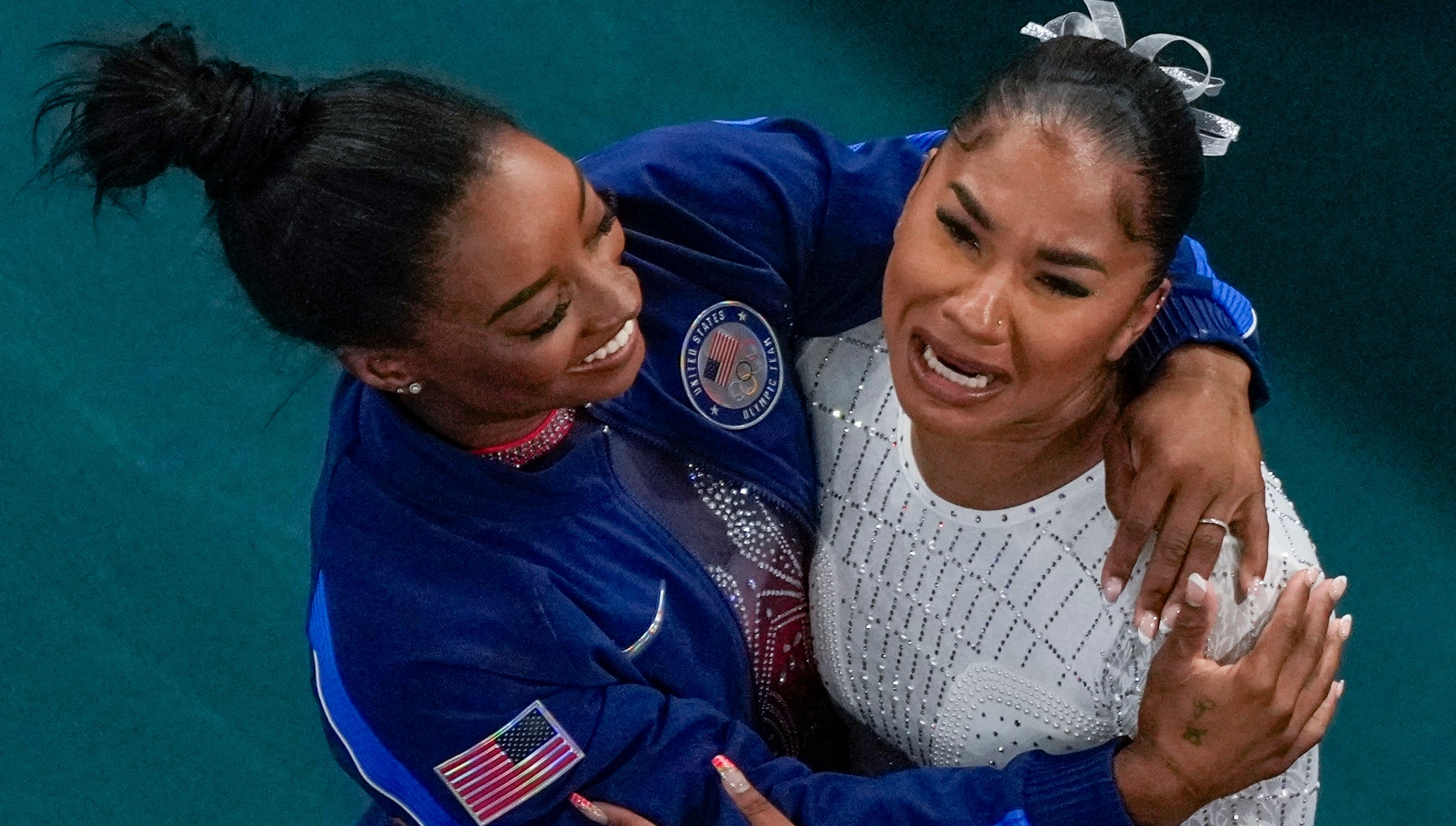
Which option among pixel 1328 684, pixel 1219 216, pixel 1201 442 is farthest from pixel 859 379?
pixel 1219 216

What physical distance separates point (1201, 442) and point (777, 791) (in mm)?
359

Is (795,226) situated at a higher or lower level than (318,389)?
higher

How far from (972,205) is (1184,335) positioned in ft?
0.73

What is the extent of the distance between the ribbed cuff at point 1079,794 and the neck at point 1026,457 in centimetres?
18

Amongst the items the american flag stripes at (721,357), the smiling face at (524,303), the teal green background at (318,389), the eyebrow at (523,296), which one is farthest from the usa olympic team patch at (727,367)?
the teal green background at (318,389)

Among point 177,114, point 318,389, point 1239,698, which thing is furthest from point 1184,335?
point 318,389

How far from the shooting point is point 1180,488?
3.07 feet

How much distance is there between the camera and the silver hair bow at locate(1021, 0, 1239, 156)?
92cm

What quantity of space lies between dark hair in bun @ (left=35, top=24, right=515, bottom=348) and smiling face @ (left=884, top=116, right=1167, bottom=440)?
0.28 metres

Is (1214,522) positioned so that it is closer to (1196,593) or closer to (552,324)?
(1196,593)

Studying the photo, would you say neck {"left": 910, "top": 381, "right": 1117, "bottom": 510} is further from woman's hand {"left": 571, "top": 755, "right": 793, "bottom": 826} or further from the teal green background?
the teal green background

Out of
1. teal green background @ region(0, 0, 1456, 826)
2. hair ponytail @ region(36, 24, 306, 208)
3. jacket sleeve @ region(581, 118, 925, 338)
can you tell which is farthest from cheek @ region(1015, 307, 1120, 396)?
teal green background @ region(0, 0, 1456, 826)

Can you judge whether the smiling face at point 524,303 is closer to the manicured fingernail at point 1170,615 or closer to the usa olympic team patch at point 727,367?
the usa olympic team patch at point 727,367

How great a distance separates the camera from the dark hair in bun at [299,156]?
0.89 meters
